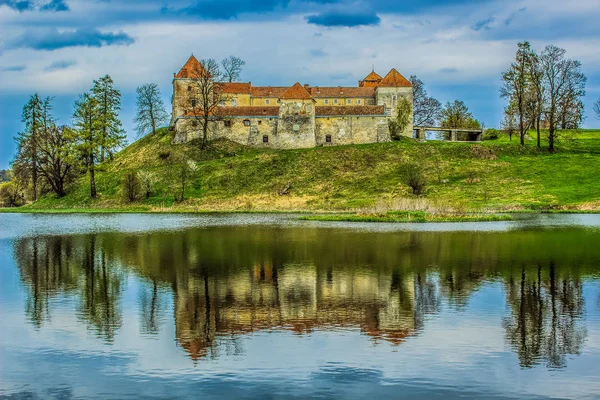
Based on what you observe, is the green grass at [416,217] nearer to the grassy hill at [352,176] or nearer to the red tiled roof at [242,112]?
the grassy hill at [352,176]

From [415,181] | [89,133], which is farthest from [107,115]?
[415,181]

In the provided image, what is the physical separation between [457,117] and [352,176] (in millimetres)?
35601

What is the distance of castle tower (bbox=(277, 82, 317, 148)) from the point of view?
251 feet

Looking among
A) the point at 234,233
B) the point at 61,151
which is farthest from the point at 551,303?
the point at 61,151

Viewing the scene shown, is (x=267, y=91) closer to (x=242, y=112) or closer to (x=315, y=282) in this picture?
(x=242, y=112)

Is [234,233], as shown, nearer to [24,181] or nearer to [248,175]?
[248,175]

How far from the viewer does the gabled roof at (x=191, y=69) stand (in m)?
80.5

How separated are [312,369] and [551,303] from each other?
822 cm

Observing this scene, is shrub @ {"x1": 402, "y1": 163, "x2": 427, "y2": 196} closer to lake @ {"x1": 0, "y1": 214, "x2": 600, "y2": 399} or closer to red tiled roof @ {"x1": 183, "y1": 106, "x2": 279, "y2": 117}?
red tiled roof @ {"x1": 183, "y1": 106, "x2": 279, "y2": 117}

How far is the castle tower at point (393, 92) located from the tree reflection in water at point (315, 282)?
5141 cm

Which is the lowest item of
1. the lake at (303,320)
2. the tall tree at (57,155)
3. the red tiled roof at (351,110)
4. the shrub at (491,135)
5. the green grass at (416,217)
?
the lake at (303,320)

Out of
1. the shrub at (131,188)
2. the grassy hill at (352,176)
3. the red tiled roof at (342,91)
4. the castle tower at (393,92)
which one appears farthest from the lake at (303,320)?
the red tiled roof at (342,91)

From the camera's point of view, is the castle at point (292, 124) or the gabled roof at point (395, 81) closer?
the castle at point (292, 124)

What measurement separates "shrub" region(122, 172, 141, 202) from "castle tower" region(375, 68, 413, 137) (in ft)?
113
